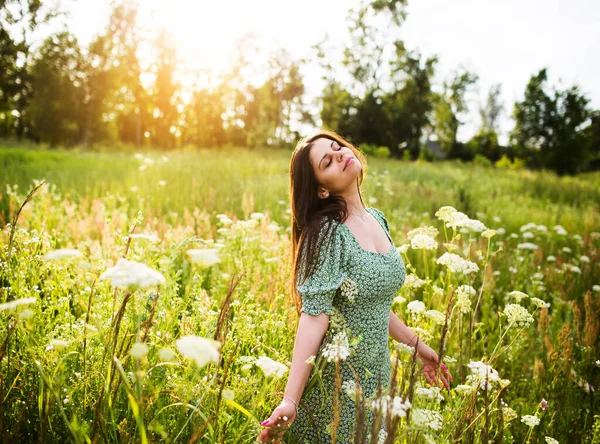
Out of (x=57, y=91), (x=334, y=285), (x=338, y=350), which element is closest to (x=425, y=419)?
(x=338, y=350)

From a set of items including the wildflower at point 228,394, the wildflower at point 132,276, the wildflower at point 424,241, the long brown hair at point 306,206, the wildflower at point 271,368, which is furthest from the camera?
the wildflower at point 424,241

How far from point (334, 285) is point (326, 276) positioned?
0.18 feet

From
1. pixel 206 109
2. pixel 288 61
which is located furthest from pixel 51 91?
pixel 288 61

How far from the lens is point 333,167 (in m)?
2.26

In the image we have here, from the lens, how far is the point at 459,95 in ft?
145

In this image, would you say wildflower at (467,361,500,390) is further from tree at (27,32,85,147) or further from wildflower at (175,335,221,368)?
tree at (27,32,85,147)

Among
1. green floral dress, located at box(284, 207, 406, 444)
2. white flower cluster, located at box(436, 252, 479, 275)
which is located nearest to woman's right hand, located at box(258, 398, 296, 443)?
green floral dress, located at box(284, 207, 406, 444)

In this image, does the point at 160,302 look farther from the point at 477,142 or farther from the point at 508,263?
the point at 477,142

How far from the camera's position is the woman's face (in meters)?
2.27

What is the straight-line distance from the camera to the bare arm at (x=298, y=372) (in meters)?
1.58

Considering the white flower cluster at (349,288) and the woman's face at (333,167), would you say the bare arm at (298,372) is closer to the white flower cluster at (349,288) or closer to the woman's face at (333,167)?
the white flower cluster at (349,288)

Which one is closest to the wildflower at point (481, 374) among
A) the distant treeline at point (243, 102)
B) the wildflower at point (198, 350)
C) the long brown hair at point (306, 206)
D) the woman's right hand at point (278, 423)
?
the woman's right hand at point (278, 423)

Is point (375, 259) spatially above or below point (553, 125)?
below

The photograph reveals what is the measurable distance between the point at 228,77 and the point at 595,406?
39357 mm
